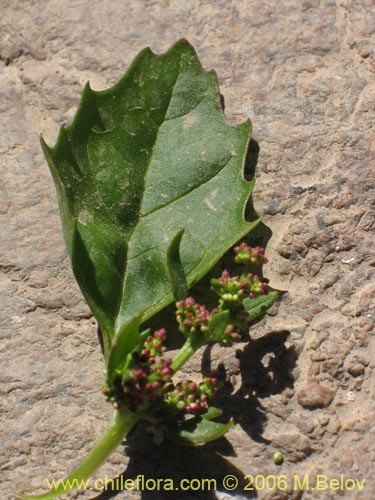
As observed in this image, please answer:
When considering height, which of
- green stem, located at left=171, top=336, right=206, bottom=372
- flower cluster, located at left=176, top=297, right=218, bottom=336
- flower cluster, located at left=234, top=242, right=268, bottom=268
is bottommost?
green stem, located at left=171, top=336, right=206, bottom=372

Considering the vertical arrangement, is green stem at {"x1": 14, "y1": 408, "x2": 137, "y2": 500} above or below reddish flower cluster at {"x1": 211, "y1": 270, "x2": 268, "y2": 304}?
below

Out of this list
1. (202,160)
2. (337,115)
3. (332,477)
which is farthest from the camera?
Answer: (337,115)

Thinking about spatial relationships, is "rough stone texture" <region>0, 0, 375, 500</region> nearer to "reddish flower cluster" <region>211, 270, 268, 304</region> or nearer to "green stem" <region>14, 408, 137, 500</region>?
"green stem" <region>14, 408, 137, 500</region>

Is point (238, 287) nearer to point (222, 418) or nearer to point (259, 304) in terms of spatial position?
point (259, 304)

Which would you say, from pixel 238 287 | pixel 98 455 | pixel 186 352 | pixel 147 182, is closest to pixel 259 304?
pixel 238 287

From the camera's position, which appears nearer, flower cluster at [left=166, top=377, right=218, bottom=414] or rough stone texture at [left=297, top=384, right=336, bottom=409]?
Result: flower cluster at [left=166, top=377, right=218, bottom=414]

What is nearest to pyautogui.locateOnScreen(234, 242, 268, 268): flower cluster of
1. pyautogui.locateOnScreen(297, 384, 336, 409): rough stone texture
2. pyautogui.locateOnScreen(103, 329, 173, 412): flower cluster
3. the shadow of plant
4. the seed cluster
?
the seed cluster

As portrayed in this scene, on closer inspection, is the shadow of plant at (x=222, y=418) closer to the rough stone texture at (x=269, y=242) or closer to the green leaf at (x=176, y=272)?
the rough stone texture at (x=269, y=242)

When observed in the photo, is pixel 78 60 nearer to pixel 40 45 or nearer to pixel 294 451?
pixel 40 45

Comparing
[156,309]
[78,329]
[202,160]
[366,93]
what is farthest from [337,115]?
[78,329]
